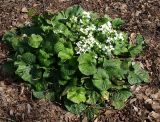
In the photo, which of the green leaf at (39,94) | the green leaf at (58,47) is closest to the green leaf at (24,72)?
the green leaf at (39,94)

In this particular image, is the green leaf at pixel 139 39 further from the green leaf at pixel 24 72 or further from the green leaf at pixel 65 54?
the green leaf at pixel 24 72

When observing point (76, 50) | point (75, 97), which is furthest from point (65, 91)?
point (76, 50)

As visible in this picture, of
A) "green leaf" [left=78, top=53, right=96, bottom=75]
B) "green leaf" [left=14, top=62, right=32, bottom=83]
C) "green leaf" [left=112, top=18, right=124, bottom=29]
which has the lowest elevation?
"green leaf" [left=14, top=62, right=32, bottom=83]

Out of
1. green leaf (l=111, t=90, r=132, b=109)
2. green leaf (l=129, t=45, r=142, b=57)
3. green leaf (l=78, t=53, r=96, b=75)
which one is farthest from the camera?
green leaf (l=129, t=45, r=142, b=57)

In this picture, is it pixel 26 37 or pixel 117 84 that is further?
pixel 26 37

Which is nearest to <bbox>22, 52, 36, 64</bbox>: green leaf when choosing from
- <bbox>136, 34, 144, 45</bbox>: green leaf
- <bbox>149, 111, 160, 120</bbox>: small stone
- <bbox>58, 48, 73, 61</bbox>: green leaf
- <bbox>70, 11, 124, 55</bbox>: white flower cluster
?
<bbox>58, 48, 73, 61</bbox>: green leaf

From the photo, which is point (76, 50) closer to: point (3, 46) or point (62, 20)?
point (62, 20)

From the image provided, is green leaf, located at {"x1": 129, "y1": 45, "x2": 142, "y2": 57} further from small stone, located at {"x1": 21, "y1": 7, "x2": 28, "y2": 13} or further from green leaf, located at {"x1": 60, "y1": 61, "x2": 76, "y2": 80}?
small stone, located at {"x1": 21, "y1": 7, "x2": 28, "y2": 13}
